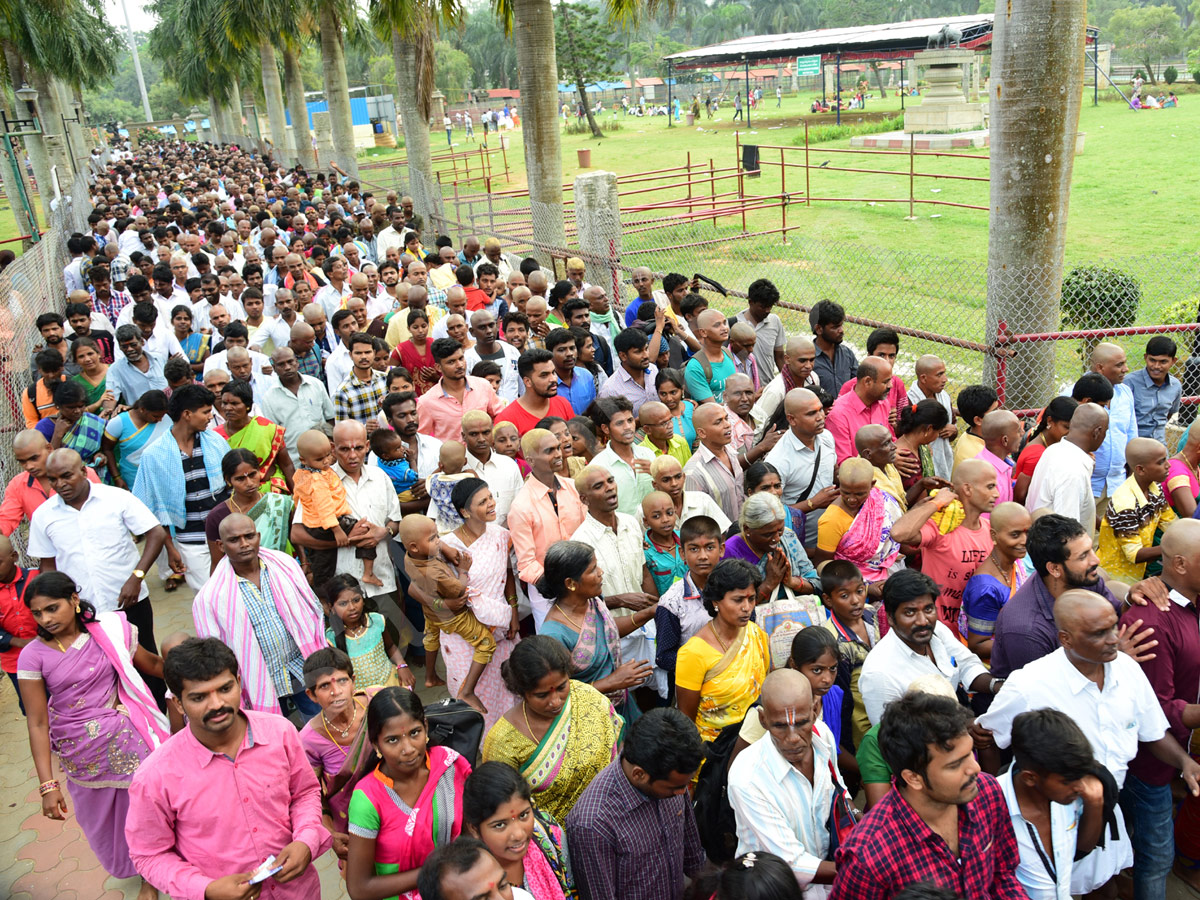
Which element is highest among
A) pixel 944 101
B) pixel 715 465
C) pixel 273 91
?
pixel 273 91

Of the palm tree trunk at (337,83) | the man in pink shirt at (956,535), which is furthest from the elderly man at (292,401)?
the palm tree trunk at (337,83)

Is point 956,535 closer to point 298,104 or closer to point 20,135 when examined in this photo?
point 20,135

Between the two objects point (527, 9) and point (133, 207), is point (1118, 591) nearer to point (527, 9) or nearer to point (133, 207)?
point (527, 9)

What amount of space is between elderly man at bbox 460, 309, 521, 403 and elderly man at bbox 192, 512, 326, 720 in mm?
3270

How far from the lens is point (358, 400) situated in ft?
23.4

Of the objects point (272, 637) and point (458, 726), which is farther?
point (272, 637)

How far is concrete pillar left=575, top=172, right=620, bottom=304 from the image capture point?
451 inches

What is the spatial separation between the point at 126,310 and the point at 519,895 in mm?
9080

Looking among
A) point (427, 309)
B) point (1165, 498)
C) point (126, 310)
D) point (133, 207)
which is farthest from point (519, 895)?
point (133, 207)

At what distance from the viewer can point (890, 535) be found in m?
4.77

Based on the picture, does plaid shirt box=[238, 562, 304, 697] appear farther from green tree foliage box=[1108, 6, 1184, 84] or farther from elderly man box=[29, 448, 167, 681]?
green tree foliage box=[1108, 6, 1184, 84]

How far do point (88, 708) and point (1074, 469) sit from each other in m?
5.07

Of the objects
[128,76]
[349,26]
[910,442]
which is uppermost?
[128,76]

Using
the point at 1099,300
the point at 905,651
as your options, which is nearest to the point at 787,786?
the point at 905,651
